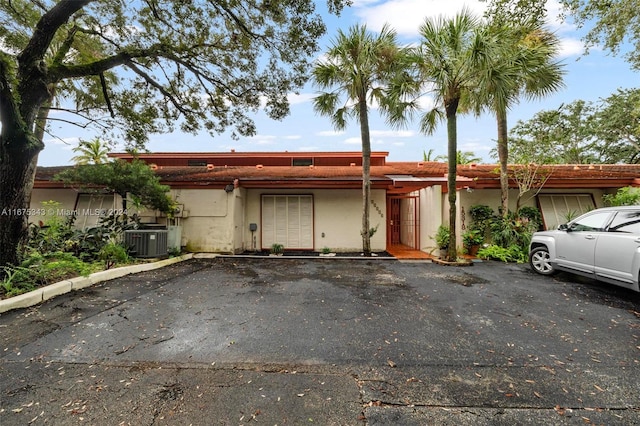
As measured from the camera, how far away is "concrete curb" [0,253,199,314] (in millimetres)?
4421

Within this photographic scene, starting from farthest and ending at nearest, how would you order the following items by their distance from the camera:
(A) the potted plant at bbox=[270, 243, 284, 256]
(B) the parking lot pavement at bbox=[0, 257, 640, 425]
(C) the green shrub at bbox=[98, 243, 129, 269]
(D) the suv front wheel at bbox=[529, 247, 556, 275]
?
(A) the potted plant at bbox=[270, 243, 284, 256] < (C) the green shrub at bbox=[98, 243, 129, 269] < (D) the suv front wheel at bbox=[529, 247, 556, 275] < (B) the parking lot pavement at bbox=[0, 257, 640, 425]

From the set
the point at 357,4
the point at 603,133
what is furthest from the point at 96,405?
the point at 603,133

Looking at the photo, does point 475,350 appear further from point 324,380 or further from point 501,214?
point 501,214

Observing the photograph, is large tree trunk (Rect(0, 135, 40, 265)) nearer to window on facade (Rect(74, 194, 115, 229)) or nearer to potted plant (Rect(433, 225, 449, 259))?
window on facade (Rect(74, 194, 115, 229))

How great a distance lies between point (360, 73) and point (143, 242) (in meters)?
8.45

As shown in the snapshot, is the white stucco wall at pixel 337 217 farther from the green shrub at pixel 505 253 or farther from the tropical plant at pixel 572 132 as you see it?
the tropical plant at pixel 572 132

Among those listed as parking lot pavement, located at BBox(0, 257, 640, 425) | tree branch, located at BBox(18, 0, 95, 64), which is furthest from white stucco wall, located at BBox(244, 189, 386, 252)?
tree branch, located at BBox(18, 0, 95, 64)

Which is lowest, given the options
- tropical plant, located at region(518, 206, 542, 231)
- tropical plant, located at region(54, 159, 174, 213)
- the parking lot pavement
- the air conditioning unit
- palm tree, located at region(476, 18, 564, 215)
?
the parking lot pavement

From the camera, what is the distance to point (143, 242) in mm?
8422

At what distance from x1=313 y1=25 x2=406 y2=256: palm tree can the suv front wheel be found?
471 cm

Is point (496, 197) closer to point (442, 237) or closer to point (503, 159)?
point (503, 159)

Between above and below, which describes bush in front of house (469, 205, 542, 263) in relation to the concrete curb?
above

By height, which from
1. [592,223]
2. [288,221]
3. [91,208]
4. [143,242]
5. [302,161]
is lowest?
[143,242]

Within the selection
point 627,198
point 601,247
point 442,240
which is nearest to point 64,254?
point 442,240
